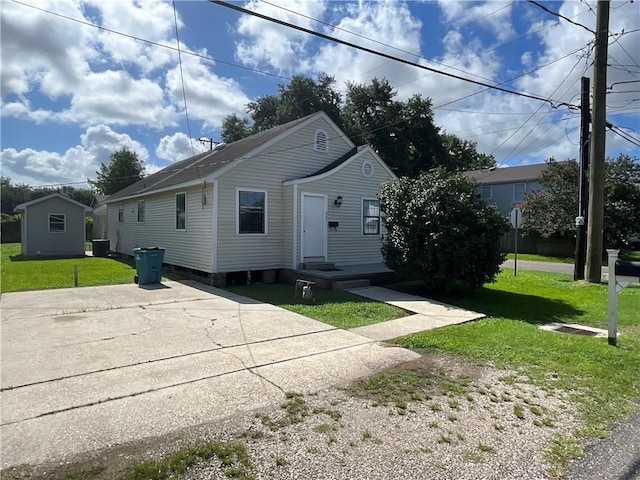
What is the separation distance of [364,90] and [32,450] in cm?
3305

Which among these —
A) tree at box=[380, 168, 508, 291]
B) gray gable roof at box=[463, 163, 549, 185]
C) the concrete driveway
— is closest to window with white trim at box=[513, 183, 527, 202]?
gray gable roof at box=[463, 163, 549, 185]

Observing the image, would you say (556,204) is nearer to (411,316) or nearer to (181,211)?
(411,316)

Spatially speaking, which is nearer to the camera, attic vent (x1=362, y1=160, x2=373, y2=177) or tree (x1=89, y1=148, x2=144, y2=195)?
attic vent (x1=362, y1=160, x2=373, y2=177)

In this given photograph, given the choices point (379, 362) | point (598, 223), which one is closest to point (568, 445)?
point (379, 362)

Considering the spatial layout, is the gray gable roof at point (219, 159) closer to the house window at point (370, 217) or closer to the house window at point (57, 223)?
the house window at point (57, 223)

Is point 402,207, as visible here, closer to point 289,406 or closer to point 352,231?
point 352,231

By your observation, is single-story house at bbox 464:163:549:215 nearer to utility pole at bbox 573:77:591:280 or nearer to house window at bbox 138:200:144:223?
utility pole at bbox 573:77:591:280

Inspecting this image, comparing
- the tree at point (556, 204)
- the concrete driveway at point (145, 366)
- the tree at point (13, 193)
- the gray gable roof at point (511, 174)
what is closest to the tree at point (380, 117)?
the gray gable roof at point (511, 174)

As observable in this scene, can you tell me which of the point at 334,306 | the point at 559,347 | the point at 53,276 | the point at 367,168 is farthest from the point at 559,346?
the point at 53,276

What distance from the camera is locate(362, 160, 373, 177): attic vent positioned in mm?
13647

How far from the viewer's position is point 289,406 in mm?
3756

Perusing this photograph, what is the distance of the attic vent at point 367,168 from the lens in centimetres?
1365

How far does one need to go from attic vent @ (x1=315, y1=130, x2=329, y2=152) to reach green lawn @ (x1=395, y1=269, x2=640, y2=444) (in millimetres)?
6445

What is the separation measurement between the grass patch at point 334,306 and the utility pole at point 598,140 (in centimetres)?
798
